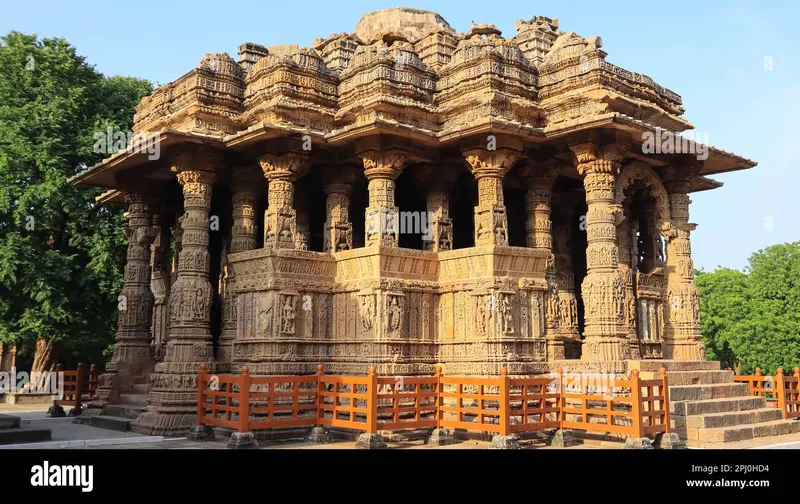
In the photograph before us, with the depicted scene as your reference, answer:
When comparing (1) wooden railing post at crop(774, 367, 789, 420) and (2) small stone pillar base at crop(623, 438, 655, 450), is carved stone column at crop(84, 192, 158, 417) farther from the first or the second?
(1) wooden railing post at crop(774, 367, 789, 420)

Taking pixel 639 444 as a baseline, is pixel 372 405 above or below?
above

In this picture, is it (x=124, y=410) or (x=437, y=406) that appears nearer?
(x=437, y=406)

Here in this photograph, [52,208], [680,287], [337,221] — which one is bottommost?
[680,287]

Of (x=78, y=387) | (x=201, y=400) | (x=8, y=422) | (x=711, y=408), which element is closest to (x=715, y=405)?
(x=711, y=408)

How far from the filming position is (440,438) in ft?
34.6

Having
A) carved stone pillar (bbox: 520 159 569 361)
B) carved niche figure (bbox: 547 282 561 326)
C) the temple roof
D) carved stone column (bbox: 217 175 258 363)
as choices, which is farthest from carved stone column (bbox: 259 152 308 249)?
carved niche figure (bbox: 547 282 561 326)

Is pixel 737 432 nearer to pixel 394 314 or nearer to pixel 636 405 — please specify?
pixel 636 405

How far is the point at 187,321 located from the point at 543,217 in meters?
6.86

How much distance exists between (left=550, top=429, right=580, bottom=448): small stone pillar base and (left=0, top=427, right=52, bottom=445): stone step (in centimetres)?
721

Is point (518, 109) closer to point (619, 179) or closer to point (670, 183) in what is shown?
point (619, 179)

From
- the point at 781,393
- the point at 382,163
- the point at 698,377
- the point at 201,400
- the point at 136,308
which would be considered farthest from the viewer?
the point at 136,308

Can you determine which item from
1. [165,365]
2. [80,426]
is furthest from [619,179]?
Result: [80,426]

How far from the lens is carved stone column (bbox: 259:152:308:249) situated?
12430 millimetres
